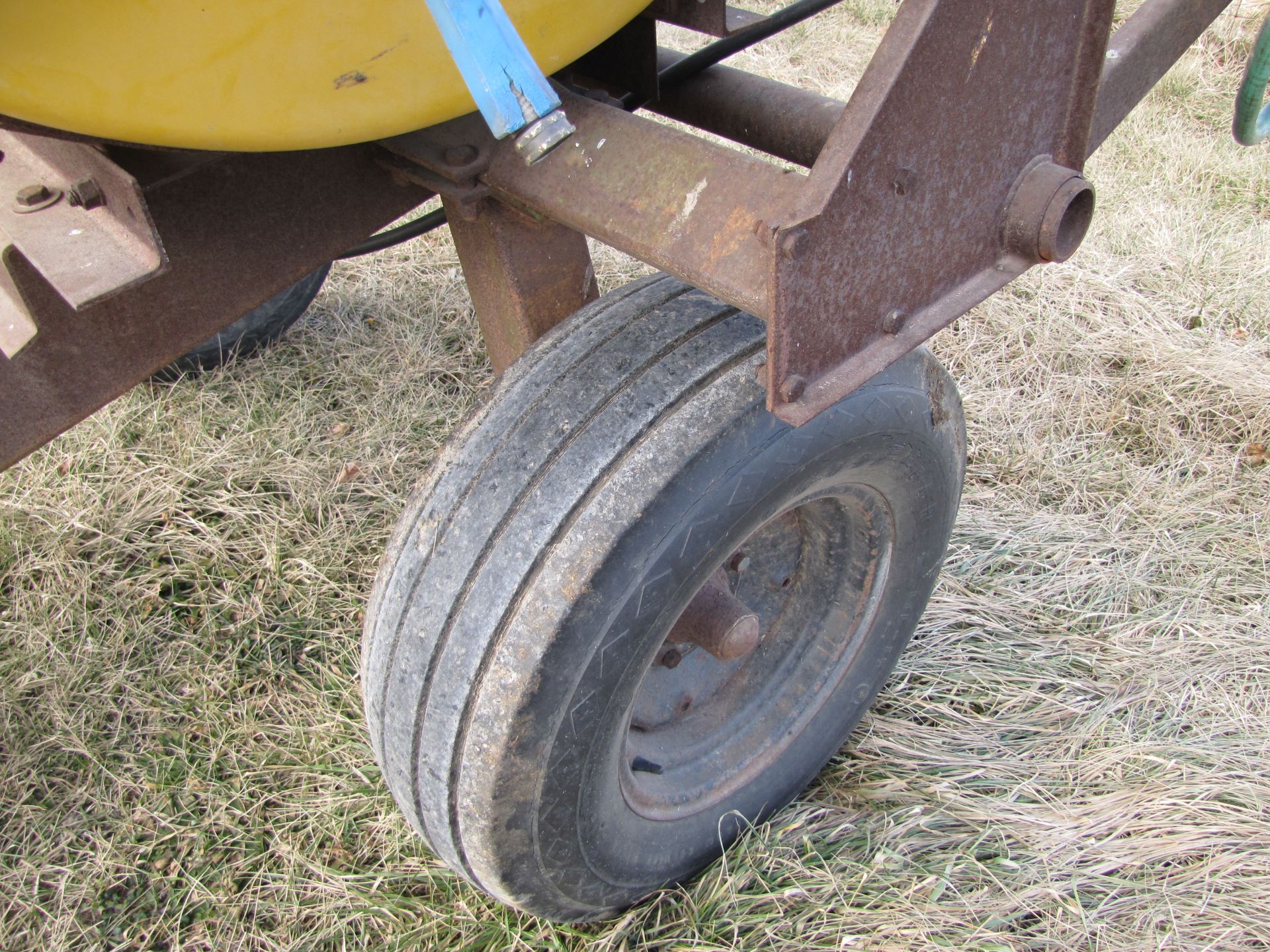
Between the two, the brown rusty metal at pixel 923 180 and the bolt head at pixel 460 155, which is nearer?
the brown rusty metal at pixel 923 180

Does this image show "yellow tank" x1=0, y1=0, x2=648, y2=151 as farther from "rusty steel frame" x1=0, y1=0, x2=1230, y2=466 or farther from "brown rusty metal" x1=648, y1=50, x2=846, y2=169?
"brown rusty metal" x1=648, y1=50, x2=846, y2=169

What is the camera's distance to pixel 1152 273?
112 inches

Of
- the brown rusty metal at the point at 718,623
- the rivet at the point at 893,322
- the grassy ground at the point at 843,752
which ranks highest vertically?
the rivet at the point at 893,322

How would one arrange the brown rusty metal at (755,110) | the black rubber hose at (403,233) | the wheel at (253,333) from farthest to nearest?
the wheel at (253,333) → the black rubber hose at (403,233) → the brown rusty metal at (755,110)

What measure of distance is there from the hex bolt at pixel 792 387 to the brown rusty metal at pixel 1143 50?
713mm

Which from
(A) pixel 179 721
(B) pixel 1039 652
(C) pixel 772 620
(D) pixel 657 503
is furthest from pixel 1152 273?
(A) pixel 179 721

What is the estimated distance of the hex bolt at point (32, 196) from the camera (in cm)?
112

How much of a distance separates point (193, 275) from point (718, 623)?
0.84m

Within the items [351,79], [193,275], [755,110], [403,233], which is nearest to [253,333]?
[403,233]

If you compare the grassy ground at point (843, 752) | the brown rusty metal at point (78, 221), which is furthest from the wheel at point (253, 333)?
the brown rusty metal at point (78, 221)

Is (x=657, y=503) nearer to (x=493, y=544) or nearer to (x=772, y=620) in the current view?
(x=493, y=544)

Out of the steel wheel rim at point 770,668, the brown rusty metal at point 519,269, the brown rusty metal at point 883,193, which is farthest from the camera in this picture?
the steel wheel rim at point 770,668

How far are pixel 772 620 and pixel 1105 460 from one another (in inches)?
46.1

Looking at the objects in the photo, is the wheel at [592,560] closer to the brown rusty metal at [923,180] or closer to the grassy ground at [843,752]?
the brown rusty metal at [923,180]
